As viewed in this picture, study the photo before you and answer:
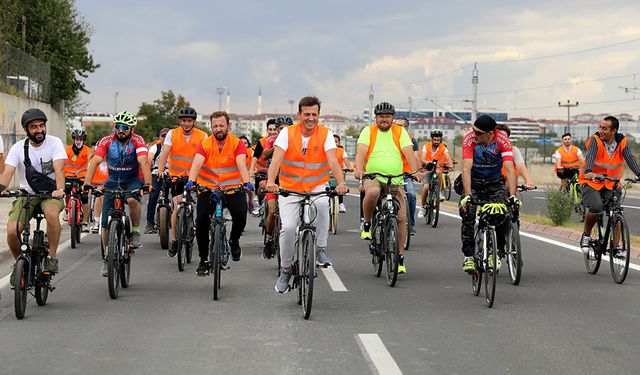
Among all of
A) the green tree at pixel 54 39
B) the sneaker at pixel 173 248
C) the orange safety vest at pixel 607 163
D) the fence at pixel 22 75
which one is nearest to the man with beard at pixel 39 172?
the sneaker at pixel 173 248

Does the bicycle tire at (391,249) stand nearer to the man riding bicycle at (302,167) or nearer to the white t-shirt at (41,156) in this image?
the man riding bicycle at (302,167)

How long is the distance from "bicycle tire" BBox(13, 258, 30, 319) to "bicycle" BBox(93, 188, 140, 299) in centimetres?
112

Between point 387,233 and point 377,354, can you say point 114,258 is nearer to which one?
point 387,233

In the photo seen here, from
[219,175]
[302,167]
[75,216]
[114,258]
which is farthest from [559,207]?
[114,258]

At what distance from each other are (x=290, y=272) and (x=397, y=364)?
287cm

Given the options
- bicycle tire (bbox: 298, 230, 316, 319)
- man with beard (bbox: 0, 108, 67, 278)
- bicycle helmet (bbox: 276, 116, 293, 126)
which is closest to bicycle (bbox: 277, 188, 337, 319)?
bicycle tire (bbox: 298, 230, 316, 319)

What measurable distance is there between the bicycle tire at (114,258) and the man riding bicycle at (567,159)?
14416mm

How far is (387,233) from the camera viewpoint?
11.7m

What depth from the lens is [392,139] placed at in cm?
1250

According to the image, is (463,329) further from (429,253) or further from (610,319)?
(429,253)

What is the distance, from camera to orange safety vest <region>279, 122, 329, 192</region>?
1000cm

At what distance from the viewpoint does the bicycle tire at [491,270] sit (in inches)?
384

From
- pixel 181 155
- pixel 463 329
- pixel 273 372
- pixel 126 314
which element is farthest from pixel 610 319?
pixel 181 155

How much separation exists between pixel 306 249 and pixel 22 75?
111ft
